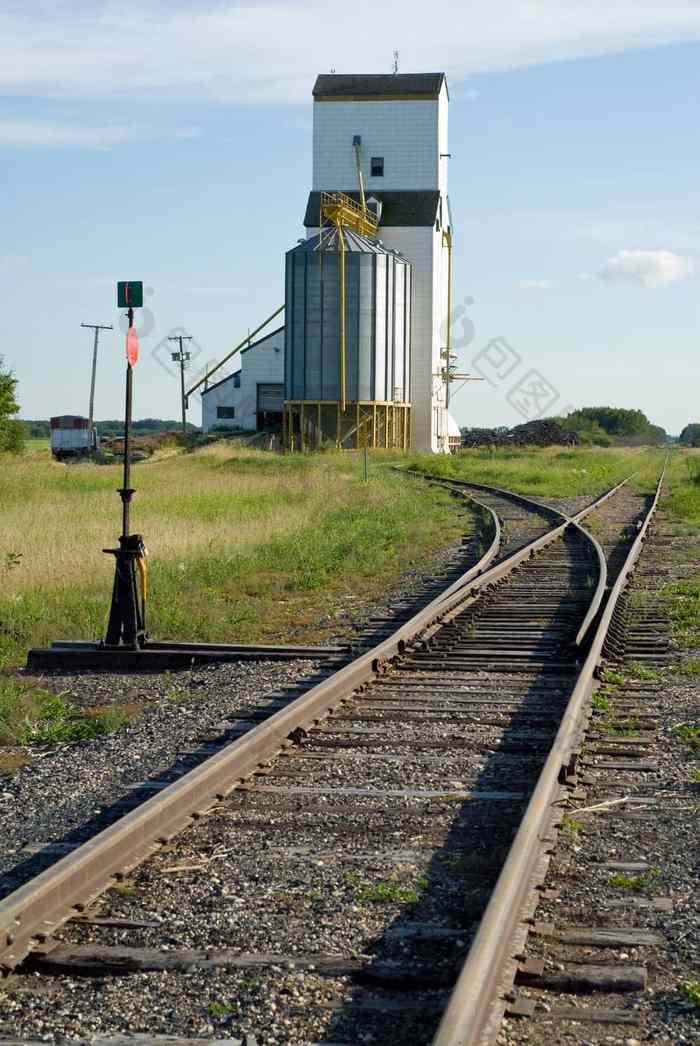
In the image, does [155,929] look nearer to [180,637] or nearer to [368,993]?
[368,993]

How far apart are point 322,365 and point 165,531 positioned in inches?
1687

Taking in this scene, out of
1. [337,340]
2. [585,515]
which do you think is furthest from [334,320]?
[585,515]

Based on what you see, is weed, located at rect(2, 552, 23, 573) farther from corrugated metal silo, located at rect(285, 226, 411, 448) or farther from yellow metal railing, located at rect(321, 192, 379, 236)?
yellow metal railing, located at rect(321, 192, 379, 236)

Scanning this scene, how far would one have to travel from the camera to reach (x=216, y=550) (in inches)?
746

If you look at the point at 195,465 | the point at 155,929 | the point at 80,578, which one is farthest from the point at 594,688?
the point at 195,465

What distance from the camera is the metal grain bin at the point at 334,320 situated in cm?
6356

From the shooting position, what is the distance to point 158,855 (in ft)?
18.5

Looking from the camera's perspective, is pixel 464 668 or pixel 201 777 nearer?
pixel 201 777

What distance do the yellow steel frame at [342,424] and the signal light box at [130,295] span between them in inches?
2015

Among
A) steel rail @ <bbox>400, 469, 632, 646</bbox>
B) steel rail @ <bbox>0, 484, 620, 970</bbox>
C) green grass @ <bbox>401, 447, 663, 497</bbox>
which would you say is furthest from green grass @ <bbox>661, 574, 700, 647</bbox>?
green grass @ <bbox>401, 447, 663, 497</bbox>

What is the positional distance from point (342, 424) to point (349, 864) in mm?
58613

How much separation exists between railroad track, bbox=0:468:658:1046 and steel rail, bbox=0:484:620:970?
0.01m

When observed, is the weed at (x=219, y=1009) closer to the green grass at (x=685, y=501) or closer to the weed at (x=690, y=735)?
the weed at (x=690, y=735)

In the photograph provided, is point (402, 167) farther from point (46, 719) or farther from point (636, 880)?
point (636, 880)
